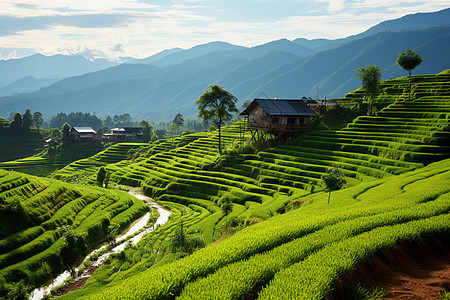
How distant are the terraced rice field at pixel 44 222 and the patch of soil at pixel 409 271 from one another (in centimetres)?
2688

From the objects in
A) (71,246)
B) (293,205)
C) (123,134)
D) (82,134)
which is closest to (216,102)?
(293,205)

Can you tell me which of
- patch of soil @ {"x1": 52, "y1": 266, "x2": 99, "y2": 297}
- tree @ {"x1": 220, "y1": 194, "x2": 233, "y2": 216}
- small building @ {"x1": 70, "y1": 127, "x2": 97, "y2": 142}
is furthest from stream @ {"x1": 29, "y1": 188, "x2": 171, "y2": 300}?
small building @ {"x1": 70, "y1": 127, "x2": 97, "y2": 142}

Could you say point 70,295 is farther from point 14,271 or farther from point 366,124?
point 366,124

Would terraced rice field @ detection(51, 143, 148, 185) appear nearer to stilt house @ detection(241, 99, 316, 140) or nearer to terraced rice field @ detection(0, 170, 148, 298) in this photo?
terraced rice field @ detection(0, 170, 148, 298)

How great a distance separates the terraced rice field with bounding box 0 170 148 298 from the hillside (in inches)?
214

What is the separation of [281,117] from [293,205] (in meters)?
29.4

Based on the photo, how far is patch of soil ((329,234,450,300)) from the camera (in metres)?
10.5

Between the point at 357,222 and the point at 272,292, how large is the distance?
8.06 metres

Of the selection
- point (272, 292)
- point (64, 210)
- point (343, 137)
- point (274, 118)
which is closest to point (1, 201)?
point (64, 210)

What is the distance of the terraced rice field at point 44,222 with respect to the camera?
28325 millimetres

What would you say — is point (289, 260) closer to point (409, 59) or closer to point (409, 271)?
point (409, 271)

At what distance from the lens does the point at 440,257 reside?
13.3 m

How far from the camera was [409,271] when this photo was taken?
12078 millimetres

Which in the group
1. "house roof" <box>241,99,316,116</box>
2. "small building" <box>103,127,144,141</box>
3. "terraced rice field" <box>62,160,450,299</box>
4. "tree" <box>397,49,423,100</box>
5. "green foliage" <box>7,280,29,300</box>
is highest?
"tree" <box>397,49,423,100</box>
